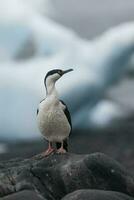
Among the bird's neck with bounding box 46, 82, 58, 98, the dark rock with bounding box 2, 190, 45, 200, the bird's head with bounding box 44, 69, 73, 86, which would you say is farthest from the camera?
the bird's head with bounding box 44, 69, 73, 86

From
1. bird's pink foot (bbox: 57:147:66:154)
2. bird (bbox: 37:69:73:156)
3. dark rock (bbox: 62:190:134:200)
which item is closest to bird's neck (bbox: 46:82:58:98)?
bird (bbox: 37:69:73:156)

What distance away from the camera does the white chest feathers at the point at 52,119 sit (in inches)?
534

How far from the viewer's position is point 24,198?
11820 millimetres

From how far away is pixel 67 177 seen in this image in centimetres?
1280

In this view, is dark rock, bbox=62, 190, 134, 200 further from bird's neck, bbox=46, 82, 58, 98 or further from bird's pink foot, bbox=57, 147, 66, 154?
bird's neck, bbox=46, 82, 58, 98

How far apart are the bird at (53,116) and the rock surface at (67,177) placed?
60 cm

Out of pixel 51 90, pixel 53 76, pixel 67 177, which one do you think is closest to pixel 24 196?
pixel 67 177

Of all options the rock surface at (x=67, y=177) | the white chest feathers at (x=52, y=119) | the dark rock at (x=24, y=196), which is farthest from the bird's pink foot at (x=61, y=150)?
the dark rock at (x=24, y=196)

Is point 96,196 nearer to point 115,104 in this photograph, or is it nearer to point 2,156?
point 2,156

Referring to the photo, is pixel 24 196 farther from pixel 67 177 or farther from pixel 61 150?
pixel 61 150

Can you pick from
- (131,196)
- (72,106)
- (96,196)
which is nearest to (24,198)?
(96,196)

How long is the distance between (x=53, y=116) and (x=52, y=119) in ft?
0.15

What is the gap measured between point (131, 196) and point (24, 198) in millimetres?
1717

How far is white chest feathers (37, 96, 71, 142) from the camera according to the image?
44.5 feet
